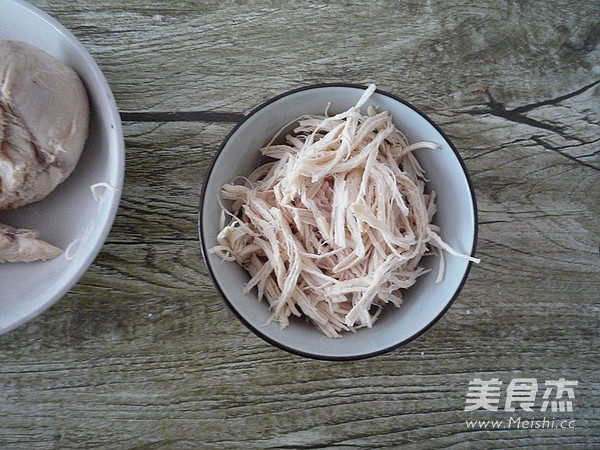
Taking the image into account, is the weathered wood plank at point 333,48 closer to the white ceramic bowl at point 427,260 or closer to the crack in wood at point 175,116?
the crack in wood at point 175,116

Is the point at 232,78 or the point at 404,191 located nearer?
the point at 404,191

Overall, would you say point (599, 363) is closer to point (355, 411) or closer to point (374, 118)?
point (355, 411)

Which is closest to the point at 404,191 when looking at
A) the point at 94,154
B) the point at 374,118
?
the point at 374,118

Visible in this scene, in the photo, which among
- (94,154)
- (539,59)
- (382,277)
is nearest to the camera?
(382,277)

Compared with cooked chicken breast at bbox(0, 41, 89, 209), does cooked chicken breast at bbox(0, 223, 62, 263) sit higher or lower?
lower

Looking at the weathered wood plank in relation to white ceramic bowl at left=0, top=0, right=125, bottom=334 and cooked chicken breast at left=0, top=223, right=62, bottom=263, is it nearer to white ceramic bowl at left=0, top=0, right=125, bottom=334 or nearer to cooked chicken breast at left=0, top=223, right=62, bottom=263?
white ceramic bowl at left=0, top=0, right=125, bottom=334

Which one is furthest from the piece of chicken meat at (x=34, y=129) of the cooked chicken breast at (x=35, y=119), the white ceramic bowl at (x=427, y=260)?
the white ceramic bowl at (x=427, y=260)

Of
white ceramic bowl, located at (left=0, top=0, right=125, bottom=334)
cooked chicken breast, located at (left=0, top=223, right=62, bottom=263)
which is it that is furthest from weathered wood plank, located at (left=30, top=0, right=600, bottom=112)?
cooked chicken breast, located at (left=0, top=223, right=62, bottom=263)
